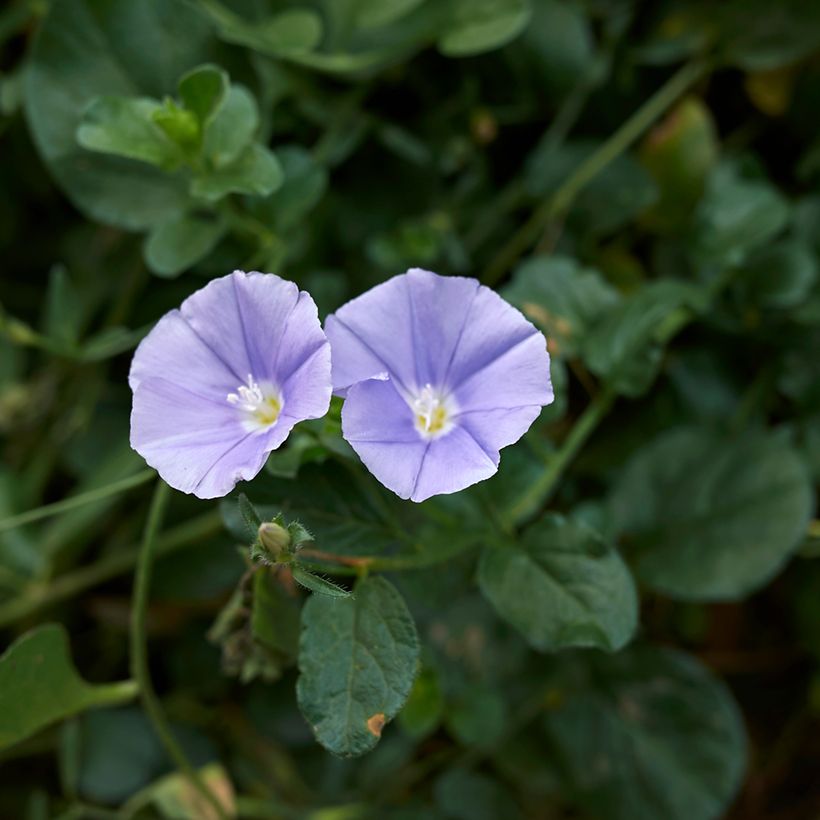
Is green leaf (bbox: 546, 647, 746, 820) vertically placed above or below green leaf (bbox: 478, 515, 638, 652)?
below

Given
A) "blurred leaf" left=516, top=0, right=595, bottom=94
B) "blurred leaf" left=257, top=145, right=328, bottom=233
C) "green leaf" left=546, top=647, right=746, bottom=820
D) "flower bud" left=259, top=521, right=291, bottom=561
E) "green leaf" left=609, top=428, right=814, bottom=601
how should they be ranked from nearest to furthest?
"flower bud" left=259, top=521, right=291, bottom=561 → "blurred leaf" left=257, top=145, right=328, bottom=233 → "green leaf" left=609, top=428, right=814, bottom=601 → "green leaf" left=546, top=647, right=746, bottom=820 → "blurred leaf" left=516, top=0, right=595, bottom=94

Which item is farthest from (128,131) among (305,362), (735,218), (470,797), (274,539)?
(470,797)

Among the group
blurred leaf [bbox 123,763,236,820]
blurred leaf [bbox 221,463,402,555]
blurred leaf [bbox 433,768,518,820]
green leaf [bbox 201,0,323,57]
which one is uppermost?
green leaf [bbox 201,0,323,57]

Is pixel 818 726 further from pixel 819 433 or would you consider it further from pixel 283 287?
pixel 283 287

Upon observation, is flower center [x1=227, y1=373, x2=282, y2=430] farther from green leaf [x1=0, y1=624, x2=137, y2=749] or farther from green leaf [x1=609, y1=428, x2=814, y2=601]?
green leaf [x1=609, y1=428, x2=814, y2=601]

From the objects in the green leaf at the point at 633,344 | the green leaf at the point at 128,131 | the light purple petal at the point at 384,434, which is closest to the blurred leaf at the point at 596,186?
the green leaf at the point at 633,344

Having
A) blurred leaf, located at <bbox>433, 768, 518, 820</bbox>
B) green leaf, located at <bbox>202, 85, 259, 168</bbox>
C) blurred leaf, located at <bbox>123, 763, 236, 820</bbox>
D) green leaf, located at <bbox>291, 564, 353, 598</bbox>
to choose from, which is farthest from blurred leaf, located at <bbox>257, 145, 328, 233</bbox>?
blurred leaf, located at <bbox>433, 768, 518, 820</bbox>

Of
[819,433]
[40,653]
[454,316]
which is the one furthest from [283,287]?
[819,433]
